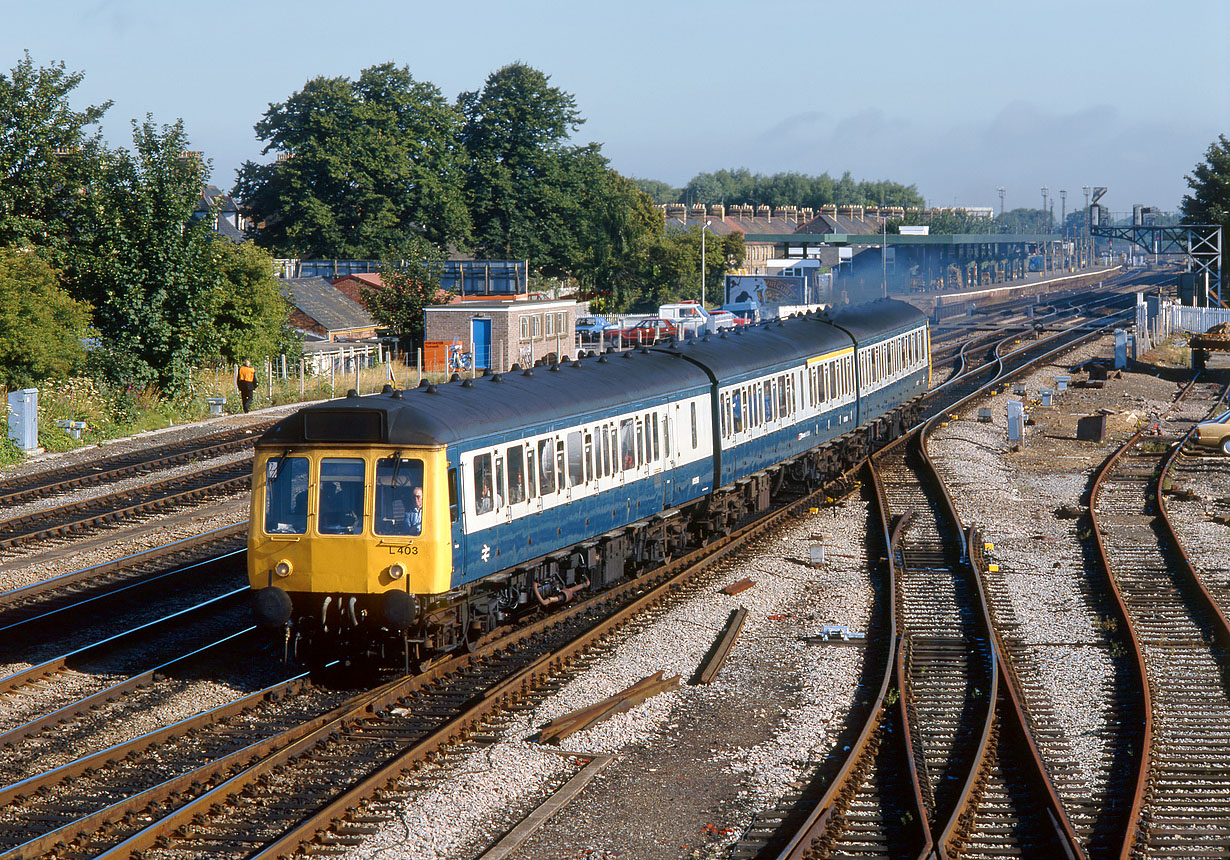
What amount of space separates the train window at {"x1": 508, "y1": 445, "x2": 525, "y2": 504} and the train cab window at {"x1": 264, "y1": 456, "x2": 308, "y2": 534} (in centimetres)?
231

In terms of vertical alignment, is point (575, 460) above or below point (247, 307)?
below

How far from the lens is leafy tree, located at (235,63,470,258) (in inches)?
3051

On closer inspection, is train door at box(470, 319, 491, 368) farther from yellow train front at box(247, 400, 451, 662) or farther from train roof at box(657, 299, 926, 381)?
yellow train front at box(247, 400, 451, 662)

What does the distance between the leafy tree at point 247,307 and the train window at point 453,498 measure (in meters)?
28.1

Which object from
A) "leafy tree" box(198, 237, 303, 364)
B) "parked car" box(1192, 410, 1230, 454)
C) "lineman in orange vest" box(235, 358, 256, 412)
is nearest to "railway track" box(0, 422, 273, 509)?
"lineman in orange vest" box(235, 358, 256, 412)

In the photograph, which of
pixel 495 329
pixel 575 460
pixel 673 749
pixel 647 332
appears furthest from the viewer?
pixel 647 332

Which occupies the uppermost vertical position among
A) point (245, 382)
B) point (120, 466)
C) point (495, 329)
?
point (495, 329)

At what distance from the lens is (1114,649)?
15398 millimetres

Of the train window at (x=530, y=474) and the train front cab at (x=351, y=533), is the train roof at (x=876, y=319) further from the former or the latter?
the train front cab at (x=351, y=533)

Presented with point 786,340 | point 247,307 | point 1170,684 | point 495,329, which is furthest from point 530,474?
point 495,329

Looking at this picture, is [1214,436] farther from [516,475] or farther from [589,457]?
[516,475]

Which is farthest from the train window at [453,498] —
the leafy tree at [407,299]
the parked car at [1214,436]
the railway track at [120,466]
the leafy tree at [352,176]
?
the leafy tree at [352,176]

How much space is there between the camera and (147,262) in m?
35.2

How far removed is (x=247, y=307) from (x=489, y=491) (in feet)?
96.5
